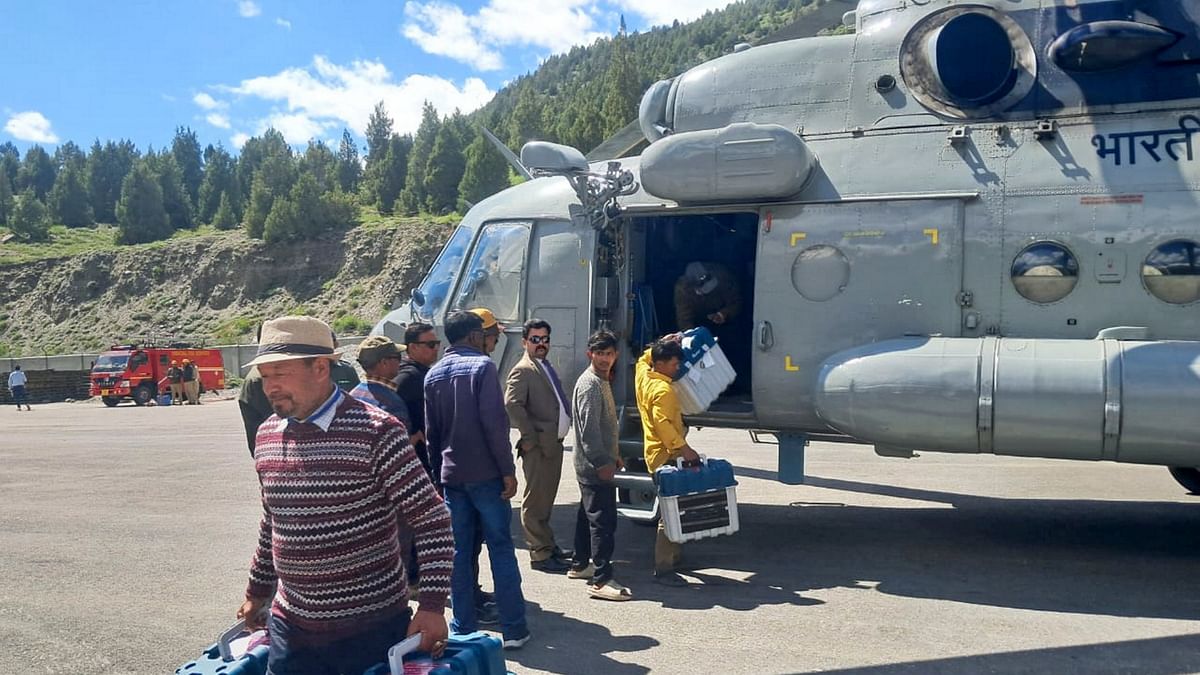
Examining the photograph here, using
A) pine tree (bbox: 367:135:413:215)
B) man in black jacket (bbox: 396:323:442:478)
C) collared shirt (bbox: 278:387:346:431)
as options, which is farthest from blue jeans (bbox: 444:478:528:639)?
pine tree (bbox: 367:135:413:215)

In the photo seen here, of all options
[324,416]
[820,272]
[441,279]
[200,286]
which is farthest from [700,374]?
[200,286]

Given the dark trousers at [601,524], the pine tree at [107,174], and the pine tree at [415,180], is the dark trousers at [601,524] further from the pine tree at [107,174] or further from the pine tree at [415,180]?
the pine tree at [107,174]

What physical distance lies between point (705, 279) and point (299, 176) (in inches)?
3277

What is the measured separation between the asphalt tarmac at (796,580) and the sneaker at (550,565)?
0.13 m

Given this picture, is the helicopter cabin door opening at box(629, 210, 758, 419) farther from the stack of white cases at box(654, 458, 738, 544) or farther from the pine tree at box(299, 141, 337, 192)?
the pine tree at box(299, 141, 337, 192)

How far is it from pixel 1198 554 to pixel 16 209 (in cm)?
10502

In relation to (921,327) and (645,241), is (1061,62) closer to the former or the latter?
(921,327)

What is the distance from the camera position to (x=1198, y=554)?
7.17 metres

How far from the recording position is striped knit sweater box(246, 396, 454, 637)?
9.68 ft

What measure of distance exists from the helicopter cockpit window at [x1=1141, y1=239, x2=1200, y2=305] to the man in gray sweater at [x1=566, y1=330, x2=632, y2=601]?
12.3 feet

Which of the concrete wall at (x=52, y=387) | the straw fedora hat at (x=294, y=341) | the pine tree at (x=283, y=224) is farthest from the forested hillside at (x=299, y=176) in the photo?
the straw fedora hat at (x=294, y=341)

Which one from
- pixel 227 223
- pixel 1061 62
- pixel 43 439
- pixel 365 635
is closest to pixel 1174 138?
pixel 1061 62

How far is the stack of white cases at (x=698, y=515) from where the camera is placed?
6.29m

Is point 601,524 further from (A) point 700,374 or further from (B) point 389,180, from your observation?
(B) point 389,180
